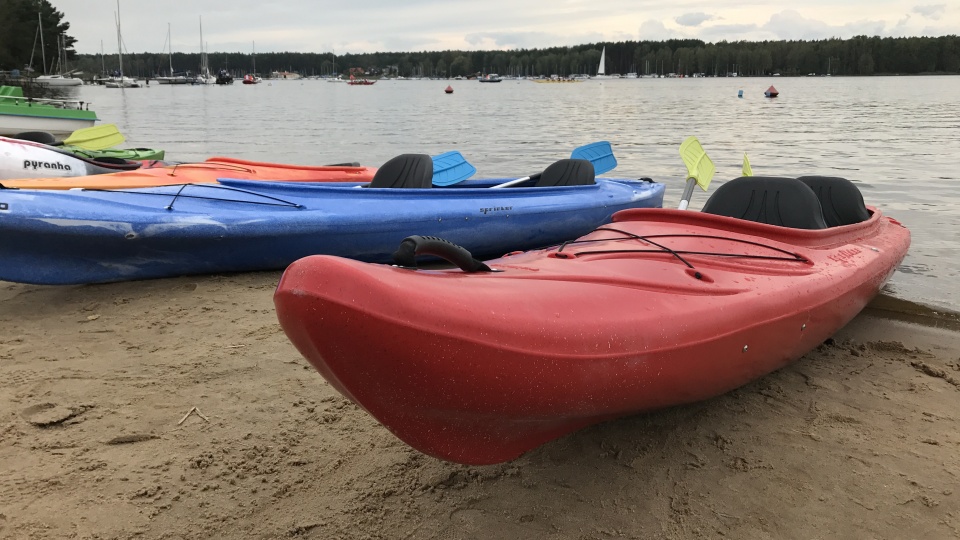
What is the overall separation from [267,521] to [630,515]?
1283 mm

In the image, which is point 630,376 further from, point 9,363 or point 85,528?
point 9,363

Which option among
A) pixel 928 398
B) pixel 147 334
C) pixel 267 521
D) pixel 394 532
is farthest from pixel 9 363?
pixel 928 398

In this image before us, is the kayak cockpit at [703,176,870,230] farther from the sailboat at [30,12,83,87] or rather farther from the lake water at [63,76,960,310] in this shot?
the sailboat at [30,12,83,87]

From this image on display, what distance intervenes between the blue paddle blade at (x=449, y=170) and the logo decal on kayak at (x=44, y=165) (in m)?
4.36

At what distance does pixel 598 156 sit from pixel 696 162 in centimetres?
210

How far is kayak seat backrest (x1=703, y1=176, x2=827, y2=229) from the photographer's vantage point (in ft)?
14.0

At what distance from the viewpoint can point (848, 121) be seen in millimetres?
25188

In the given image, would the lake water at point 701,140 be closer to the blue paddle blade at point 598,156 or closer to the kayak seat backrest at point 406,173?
the blue paddle blade at point 598,156

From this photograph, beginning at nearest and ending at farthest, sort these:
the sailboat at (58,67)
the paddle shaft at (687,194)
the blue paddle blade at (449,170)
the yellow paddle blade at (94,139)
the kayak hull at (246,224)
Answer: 1. the kayak hull at (246,224)
2. the paddle shaft at (687,194)
3. the blue paddle blade at (449,170)
4. the yellow paddle blade at (94,139)
5. the sailboat at (58,67)

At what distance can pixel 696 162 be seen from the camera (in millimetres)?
6902

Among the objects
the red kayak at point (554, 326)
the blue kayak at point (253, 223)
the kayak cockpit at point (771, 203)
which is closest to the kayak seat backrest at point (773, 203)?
the kayak cockpit at point (771, 203)

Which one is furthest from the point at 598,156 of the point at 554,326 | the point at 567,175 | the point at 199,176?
the point at 554,326

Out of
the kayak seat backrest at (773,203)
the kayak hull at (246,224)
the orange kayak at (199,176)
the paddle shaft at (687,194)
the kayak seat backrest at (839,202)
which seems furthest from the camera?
the orange kayak at (199,176)

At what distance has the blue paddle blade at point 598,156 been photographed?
8.80 meters
